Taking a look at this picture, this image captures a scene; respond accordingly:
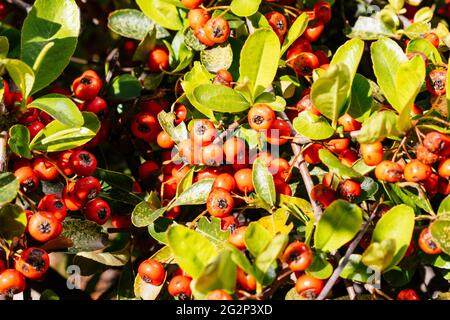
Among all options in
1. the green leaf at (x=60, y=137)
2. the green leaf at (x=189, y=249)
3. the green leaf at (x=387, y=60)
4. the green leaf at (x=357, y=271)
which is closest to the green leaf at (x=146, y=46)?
the green leaf at (x=60, y=137)

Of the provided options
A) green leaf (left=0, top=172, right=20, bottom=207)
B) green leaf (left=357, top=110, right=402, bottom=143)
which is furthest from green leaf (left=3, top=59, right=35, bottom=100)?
green leaf (left=357, top=110, right=402, bottom=143)

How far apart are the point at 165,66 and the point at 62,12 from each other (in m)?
0.62

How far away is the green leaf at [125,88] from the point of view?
9.70ft

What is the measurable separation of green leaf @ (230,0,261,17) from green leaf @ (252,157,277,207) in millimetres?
648

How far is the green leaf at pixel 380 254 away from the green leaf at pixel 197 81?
87cm

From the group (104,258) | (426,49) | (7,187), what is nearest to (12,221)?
(7,187)

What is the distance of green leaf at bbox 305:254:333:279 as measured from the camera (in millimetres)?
2180

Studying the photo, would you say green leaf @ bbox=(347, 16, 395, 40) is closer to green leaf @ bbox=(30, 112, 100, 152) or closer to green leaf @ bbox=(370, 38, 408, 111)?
green leaf @ bbox=(370, 38, 408, 111)

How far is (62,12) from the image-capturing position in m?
2.51

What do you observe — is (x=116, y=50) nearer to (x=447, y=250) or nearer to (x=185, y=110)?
(x=185, y=110)

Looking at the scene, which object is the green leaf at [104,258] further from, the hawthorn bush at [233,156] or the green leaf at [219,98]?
the green leaf at [219,98]

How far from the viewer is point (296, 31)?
2.58 m

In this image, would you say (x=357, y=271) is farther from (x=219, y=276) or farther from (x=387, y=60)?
(x=387, y=60)
